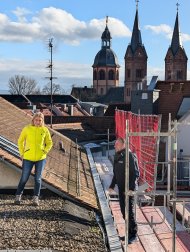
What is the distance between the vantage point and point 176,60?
86.8m

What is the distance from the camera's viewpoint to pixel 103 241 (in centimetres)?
573

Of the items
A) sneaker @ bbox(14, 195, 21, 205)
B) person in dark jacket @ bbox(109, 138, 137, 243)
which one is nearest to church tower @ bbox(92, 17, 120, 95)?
sneaker @ bbox(14, 195, 21, 205)

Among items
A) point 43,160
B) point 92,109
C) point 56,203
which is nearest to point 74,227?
point 56,203

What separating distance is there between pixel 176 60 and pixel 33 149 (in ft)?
270

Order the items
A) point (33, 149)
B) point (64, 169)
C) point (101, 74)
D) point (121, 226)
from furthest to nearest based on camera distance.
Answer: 1. point (101, 74)
2. point (64, 169)
3. point (33, 149)
4. point (121, 226)

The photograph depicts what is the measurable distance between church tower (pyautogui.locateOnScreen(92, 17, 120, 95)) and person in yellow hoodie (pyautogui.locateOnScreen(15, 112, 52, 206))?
99.1 m

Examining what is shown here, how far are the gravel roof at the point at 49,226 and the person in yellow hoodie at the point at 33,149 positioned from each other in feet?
1.11

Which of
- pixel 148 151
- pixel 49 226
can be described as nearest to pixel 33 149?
pixel 49 226

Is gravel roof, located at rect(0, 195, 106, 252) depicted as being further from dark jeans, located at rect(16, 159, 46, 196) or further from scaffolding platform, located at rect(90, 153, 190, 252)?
scaffolding platform, located at rect(90, 153, 190, 252)

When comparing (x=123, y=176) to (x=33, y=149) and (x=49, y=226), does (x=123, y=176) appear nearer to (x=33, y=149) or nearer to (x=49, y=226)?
(x=49, y=226)

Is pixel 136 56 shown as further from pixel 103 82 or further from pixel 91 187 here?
pixel 91 187

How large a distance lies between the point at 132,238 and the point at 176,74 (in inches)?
3324

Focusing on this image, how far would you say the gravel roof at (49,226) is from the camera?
548cm

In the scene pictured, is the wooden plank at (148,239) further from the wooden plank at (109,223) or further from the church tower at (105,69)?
the church tower at (105,69)
